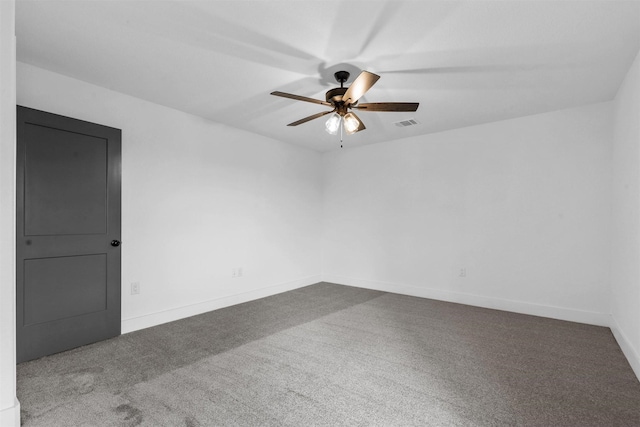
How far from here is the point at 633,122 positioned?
2732mm

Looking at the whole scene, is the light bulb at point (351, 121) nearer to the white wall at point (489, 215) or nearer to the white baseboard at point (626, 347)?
the white wall at point (489, 215)

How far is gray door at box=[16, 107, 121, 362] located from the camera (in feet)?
8.86

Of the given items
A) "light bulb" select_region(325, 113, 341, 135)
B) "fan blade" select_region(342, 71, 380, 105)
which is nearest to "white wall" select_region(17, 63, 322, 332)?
"light bulb" select_region(325, 113, 341, 135)

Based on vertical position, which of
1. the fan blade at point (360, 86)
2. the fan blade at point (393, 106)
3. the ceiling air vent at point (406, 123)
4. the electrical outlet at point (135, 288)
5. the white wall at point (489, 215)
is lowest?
the electrical outlet at point (135, 288)

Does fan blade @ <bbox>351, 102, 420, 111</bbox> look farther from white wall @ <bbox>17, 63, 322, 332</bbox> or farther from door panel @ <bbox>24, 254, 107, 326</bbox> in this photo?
door panel @ <bbox>24, 254, 107, 326</bbox>

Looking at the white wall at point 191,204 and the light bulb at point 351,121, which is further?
the white wall at point 191,204

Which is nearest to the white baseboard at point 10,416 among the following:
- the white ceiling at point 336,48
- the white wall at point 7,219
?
the white wall at point 7,219

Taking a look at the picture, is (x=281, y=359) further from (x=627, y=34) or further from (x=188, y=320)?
(x=627, y=34)

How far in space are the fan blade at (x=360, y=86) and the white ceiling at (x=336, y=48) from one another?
298mm

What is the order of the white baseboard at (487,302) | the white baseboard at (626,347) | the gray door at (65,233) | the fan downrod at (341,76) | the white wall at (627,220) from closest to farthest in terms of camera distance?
the white baseboard at (626,347) < the white wall at (627,220) < the gray door at (65,233) < the fan downrod at (341,76) < the white baseboard at (487,302)

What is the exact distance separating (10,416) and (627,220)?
4719 mm

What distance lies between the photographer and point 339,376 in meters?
2.45

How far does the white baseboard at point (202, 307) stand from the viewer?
3.46 m

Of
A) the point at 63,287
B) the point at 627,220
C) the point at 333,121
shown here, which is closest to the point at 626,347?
the point at 627,220
